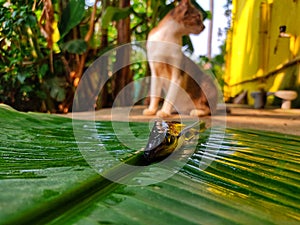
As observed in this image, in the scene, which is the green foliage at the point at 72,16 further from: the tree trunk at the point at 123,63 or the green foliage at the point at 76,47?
the tree trunk at the point at 123,63

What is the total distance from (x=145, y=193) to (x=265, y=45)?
2424mm

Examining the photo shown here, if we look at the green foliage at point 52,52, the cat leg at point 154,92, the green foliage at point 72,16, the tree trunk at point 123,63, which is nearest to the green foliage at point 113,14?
the green foliage at point 52,52

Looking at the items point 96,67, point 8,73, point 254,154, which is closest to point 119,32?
point 96,67

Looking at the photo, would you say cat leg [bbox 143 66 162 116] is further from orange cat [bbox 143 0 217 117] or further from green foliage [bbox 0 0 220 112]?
green foliage [bbox 0 0 220 112]

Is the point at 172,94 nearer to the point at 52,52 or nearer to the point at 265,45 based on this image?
the point at 52,52

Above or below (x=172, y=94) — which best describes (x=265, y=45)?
above

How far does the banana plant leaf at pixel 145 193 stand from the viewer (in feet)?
0.64

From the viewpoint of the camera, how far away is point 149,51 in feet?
4.65

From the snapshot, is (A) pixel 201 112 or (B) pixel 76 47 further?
(B) pixel 76 47

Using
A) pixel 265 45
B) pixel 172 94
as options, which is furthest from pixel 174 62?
pixel 265 45

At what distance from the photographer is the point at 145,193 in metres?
0.24

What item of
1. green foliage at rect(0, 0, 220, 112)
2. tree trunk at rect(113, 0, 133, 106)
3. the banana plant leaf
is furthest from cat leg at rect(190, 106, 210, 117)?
the banana plant leaf

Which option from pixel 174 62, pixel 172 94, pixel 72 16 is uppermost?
pixel 72 16

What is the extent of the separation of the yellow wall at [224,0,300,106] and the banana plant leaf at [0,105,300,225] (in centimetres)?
99
